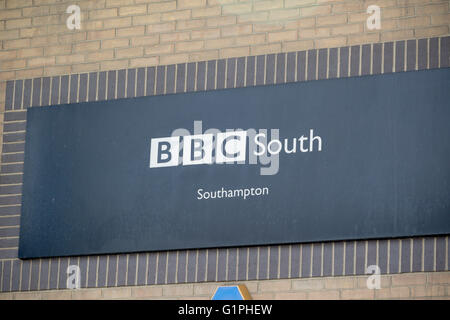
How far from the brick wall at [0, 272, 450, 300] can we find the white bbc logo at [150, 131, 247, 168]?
963mm

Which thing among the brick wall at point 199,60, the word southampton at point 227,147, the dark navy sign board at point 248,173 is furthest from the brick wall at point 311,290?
the word southampton at point 227,147

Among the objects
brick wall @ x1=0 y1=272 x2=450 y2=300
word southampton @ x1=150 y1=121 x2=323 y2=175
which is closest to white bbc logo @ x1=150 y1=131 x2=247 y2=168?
word southampton @ x1=150 y1=121 x2=323 y2=175

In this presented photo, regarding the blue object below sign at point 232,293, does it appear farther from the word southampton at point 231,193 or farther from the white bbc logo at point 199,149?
the white bbc logo at point 199,149

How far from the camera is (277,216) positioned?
9.29 meters

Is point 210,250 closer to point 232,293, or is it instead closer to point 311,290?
point 232,293

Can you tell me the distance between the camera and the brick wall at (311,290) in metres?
8.84

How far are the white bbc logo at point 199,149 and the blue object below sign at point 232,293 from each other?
1.00 metres

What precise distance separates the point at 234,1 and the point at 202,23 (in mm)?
309

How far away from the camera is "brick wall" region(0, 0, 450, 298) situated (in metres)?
9.16

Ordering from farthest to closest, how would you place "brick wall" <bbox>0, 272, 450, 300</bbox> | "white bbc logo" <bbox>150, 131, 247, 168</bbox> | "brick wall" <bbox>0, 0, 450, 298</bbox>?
1. "white bbc logo" <bbox>150, 131, 247, 168</bbox>
2. "brick wall" <bbox>0, 0, 450, 298</bbox>
3. "brick wall" <bbox>0, 272, 450, 300</bbox>

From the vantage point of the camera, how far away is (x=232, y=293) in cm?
911

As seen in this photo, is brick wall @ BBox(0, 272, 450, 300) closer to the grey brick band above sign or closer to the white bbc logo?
the grey brick band above sign

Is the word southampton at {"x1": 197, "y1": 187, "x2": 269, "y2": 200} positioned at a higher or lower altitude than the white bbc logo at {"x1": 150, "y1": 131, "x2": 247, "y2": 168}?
lower
